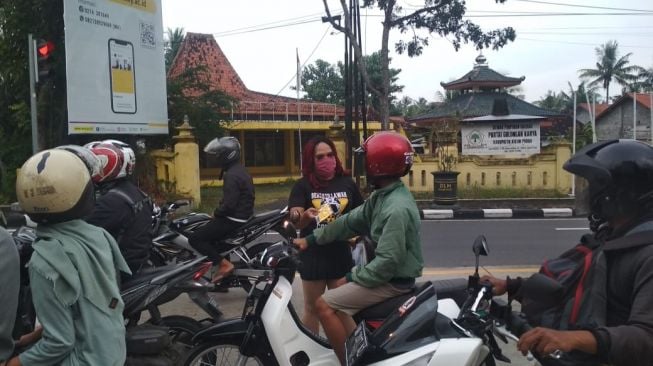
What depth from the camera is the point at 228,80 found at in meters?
26.3

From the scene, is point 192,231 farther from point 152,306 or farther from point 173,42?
point 173,42

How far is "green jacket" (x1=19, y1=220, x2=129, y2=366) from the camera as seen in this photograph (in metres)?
1.81

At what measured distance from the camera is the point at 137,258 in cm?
330

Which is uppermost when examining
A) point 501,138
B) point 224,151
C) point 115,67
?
point 115,67

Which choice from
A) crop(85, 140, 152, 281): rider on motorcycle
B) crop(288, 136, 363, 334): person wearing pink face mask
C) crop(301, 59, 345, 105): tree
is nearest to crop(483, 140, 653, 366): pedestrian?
crop(288, 136, 363, 334): person wearing pink face mask

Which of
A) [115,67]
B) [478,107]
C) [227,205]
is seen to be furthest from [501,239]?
[478,107]

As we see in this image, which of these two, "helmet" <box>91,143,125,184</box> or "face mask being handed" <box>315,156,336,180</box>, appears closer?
"helmet" <box>91,143,125,184</box>

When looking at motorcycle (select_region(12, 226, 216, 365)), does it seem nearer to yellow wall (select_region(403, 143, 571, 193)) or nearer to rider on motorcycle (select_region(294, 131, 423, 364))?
rider on motorcycle (select_region(294, 131, 423, 364))

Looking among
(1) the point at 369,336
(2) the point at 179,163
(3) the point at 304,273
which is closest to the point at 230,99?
(2) the point at 179,163

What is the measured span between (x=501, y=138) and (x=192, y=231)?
12958 mm

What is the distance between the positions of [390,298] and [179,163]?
38.2ft

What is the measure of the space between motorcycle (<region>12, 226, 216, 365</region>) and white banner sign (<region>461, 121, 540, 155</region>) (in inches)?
549

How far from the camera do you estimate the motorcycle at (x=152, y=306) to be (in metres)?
2.49

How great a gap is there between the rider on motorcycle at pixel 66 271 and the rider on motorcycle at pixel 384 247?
1.14 meters
